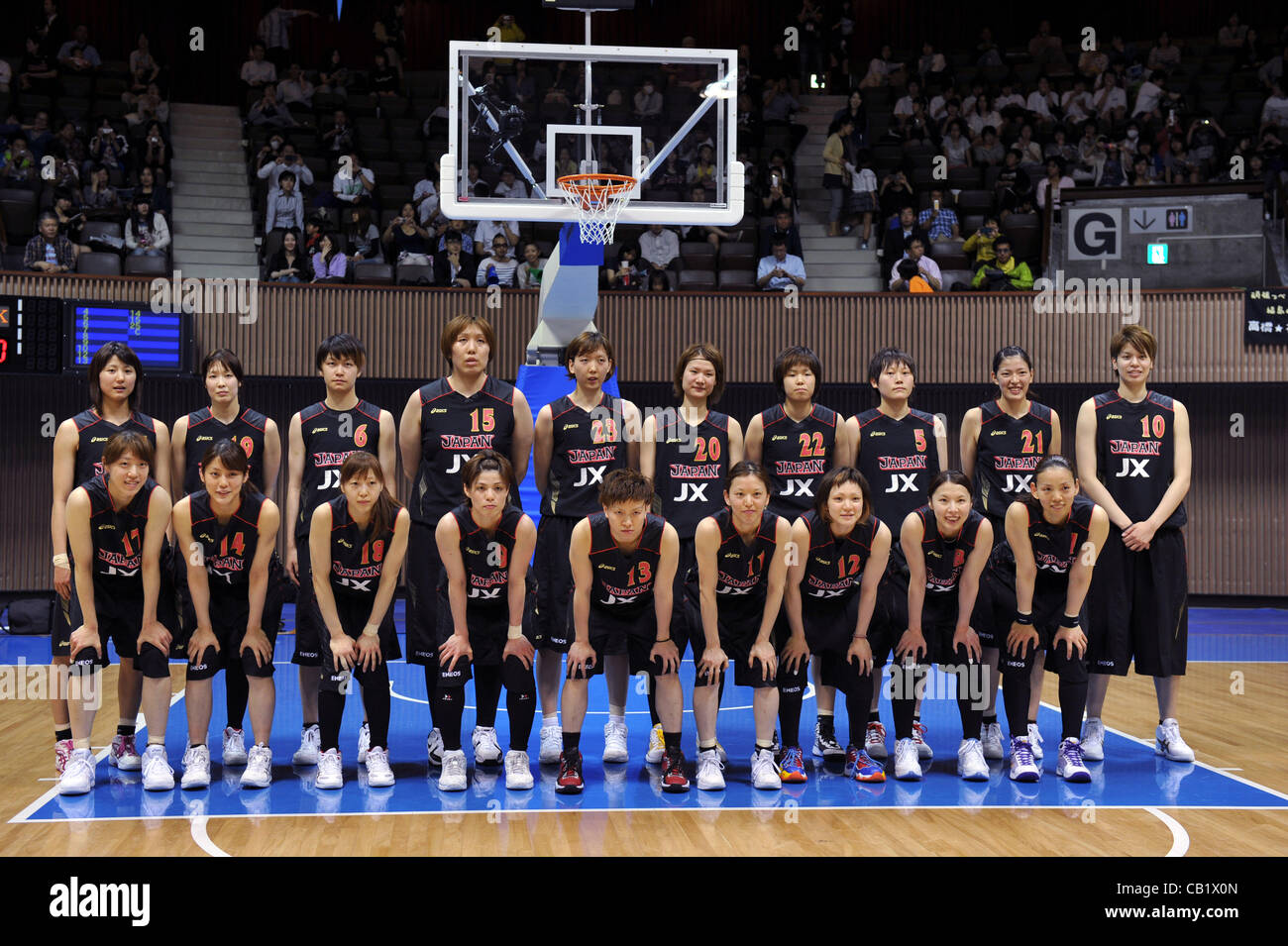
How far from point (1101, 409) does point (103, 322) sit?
952 cm

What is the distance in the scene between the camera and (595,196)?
848 cm

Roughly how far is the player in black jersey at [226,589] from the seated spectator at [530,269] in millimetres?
7757

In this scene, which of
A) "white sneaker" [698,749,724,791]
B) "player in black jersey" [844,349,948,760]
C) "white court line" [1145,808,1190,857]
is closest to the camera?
"white court line" [1145,808,1190,857]

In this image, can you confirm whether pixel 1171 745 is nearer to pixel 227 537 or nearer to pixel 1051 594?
pixel 1051 594

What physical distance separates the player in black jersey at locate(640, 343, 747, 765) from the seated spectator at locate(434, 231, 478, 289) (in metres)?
7.48

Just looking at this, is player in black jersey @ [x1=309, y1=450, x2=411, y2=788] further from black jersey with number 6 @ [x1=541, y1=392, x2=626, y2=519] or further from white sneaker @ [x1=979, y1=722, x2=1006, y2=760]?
white sneaker @ [x1=979, y1=722, x2=1006, y2=760]

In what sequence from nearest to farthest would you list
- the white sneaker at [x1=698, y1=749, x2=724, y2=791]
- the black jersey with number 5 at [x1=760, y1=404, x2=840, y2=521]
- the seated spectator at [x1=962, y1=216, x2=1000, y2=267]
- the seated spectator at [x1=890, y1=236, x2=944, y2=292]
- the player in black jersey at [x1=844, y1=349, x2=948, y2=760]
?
the white sneaker at [x1=698, y1=749, x2=724, y2=791]
the black jersey with number 5 at [x1=760, y1=404, x2=840, y2=521]
the player in black jersey at [x1=844, y1=349, x2=948, y2=760]
the seated spectator at [x1=890, y1=236, x2=944, y2=292]
the seated spectator at [x1=962, y1=216, x2=1000, y2=267]

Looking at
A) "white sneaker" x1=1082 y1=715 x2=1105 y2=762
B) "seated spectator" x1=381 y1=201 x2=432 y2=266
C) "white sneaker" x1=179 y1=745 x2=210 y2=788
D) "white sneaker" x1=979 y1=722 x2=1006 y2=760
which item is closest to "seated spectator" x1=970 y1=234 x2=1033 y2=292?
"seated spectator" x1=381 y1=201 x2=432 y2=266

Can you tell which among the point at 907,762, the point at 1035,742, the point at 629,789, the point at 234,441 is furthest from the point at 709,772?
the point at 234,441

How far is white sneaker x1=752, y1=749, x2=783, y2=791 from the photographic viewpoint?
16.9 feet

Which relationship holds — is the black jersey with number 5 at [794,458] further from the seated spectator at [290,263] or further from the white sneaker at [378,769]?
the seated spectator at [290,263]


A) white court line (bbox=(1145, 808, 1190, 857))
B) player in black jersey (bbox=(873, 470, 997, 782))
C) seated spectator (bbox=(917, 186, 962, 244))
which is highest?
seated spectator (bbox=(917, 186, 962, 244))

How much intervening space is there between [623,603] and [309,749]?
1.71 m
